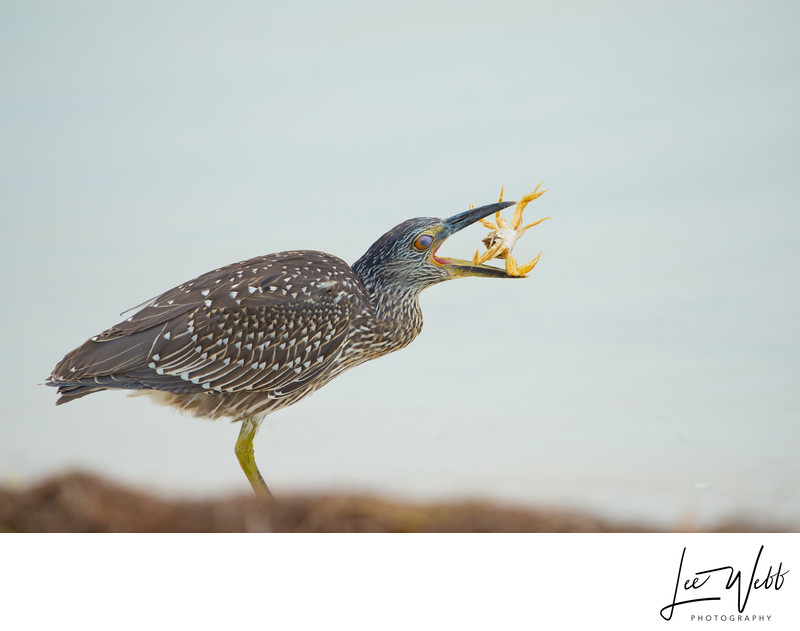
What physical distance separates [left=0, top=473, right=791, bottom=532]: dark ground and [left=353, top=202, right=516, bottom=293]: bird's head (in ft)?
2.91

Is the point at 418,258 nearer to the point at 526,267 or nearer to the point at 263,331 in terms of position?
the point at 526,267

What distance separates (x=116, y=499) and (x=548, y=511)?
1547mm

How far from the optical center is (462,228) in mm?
3320

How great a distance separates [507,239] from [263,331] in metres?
1.06

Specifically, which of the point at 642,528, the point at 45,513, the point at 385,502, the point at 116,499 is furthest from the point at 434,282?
the point at 45,513

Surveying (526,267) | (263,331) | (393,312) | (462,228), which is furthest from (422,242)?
(263,331)

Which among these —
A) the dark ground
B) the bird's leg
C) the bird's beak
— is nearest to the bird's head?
the bird's beak

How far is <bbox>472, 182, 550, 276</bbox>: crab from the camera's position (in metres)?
3.32

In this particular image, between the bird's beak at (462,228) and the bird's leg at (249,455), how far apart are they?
0.97 metres

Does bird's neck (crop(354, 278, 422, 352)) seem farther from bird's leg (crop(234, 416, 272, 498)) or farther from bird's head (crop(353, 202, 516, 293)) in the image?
bird's leg (crop(234, 416, 272, 498))

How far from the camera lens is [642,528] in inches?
119
